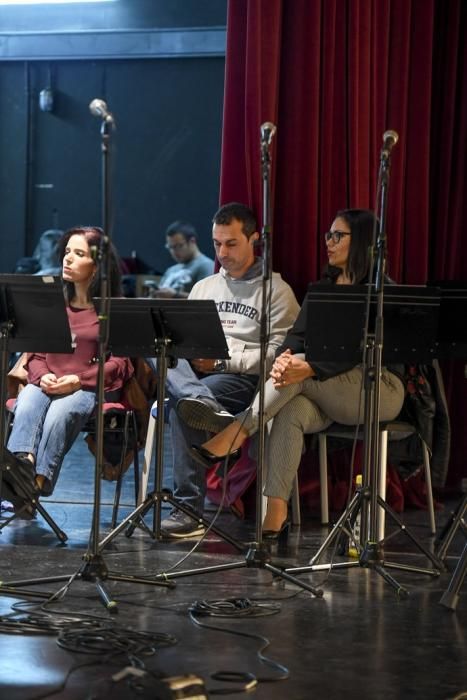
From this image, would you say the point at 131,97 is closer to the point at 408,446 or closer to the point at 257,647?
the point at 408,446

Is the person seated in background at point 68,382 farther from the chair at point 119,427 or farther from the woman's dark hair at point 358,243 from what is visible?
the woman's dark hair at point 358,243

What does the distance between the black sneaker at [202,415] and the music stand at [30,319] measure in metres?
0.64

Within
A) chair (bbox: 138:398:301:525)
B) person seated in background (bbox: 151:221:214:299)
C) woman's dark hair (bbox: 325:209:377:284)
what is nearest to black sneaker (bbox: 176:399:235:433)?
chair (bbox: 138:398:301:525)

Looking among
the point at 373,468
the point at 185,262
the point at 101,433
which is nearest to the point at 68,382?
the point at 101,433

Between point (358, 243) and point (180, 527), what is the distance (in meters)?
1.37

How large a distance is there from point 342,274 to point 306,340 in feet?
2.52

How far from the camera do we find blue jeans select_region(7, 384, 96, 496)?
Result: 4.53 m

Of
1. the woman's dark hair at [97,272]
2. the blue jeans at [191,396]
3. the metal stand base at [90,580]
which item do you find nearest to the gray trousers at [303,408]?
the blue jeans at [191,396]

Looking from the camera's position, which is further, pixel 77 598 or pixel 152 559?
pixel 152 559

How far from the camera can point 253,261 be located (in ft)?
16.7

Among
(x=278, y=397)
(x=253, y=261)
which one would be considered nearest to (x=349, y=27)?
(x=253, y=261)

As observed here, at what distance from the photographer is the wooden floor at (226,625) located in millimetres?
2713

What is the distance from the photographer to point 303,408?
15.0 feet

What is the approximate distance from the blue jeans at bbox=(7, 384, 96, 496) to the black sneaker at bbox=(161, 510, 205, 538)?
490 millimetres
